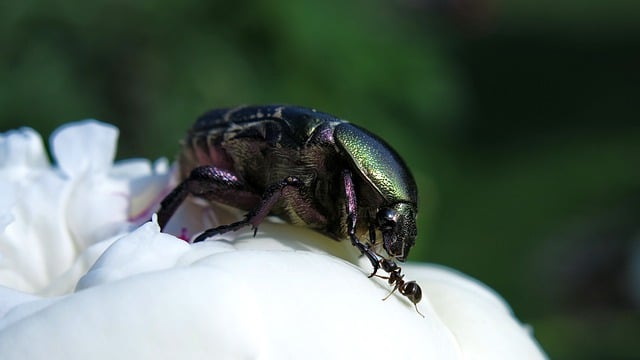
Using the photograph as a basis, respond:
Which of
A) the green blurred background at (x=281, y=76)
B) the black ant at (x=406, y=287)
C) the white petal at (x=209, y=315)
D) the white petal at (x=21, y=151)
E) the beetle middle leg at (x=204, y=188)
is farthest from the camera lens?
the green blurred background at (x=281, y=76)

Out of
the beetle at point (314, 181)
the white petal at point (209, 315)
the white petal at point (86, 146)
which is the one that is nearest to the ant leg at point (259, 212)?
the beetle at point (314, 181)

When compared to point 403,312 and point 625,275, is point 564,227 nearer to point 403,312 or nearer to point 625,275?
point 625,275

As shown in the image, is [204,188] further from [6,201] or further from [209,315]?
[209,315]

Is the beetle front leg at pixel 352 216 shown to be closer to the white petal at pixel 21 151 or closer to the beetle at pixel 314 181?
the beetle at pixel 314 181

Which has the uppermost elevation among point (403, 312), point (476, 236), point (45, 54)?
point (403, 312)

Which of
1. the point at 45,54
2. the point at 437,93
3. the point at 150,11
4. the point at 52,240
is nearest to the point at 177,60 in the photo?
the point at 150,11

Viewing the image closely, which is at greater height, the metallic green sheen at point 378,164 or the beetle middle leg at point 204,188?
the metallic green sheen at point 378,164

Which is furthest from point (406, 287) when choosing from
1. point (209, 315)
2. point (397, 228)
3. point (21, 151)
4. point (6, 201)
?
point (21, 151)
